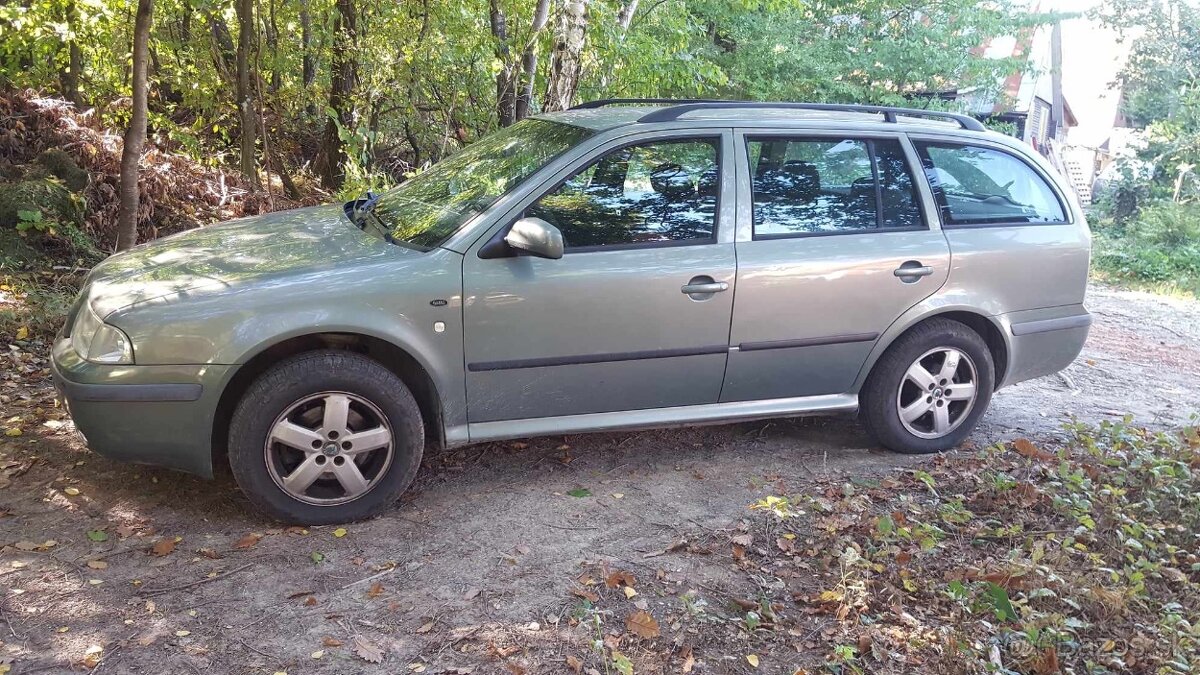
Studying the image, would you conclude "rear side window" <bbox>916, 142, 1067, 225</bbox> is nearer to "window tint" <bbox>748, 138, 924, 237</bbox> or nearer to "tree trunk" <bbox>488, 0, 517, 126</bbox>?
"window tint" <bbox>748, 138, 924, 237</bbox>

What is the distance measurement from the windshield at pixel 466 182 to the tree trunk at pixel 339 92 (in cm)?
474

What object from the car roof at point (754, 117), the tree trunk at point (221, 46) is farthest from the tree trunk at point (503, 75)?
the car roof at point (754, 117)

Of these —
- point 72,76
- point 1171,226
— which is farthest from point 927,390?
point 1171,226

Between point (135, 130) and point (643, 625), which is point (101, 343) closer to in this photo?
point (643, 625)

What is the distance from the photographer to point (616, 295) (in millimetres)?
4203

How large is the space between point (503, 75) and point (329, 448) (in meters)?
6.55

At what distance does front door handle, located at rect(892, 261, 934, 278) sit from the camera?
4742mm

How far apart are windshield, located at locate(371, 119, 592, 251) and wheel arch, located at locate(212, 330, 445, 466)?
1.61 ft

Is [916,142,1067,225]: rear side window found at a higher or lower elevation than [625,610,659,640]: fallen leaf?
higher

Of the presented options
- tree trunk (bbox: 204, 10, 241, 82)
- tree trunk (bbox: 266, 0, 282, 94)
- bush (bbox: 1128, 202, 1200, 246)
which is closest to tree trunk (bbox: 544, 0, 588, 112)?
tree trunk (bbox: 266, 0, 282, 94)

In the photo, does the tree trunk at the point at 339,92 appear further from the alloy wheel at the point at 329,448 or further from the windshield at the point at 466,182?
the alloy wheel at the point at 329,448

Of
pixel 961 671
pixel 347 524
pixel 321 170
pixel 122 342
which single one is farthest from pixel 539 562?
pixel 321 170

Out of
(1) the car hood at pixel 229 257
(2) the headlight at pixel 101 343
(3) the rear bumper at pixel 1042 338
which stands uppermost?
(1) the car hood at pixel 229 257

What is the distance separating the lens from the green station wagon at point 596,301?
12.4ft
